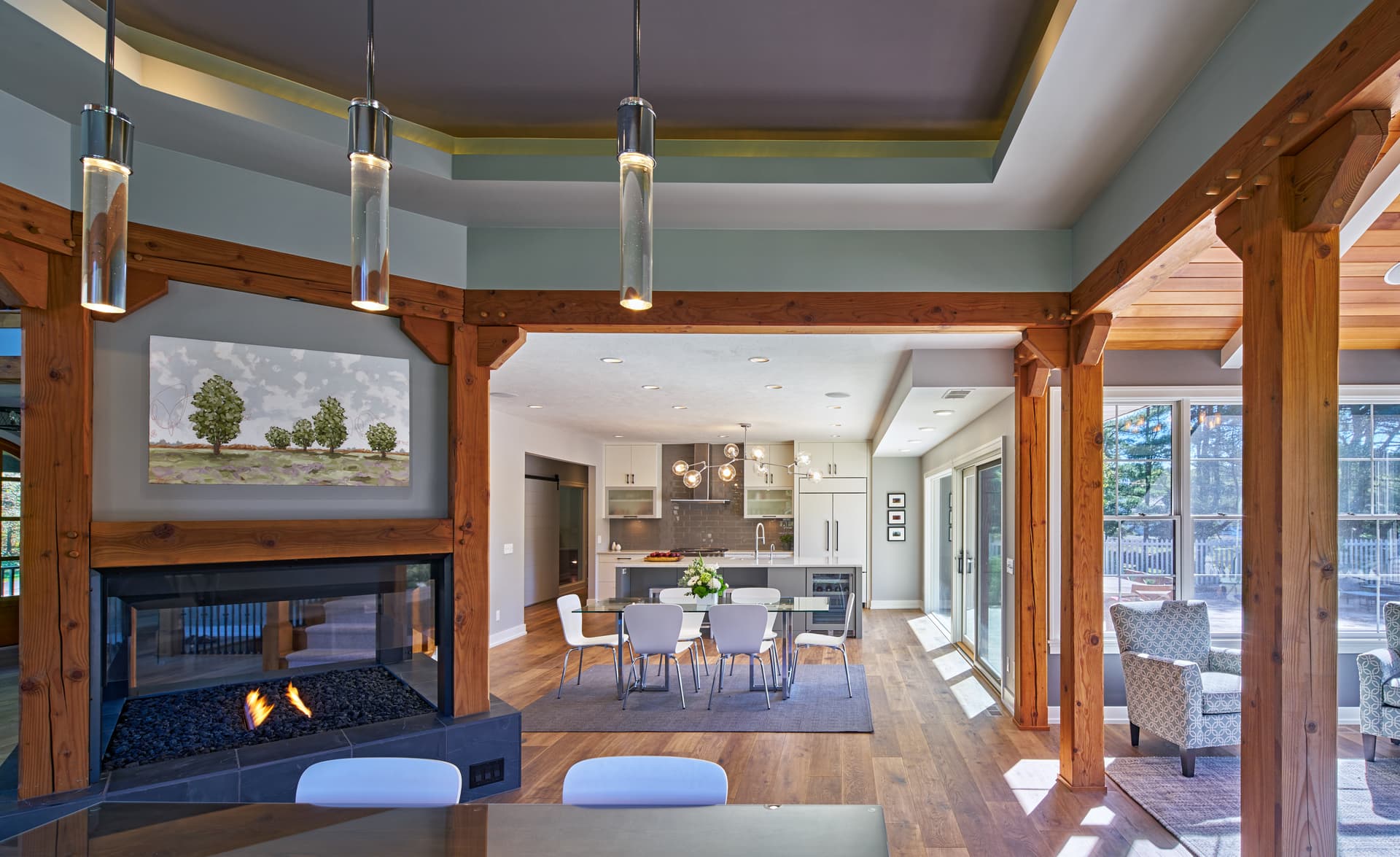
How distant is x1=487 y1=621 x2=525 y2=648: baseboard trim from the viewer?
832 centimetres

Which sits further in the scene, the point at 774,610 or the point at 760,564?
the point at 760,564

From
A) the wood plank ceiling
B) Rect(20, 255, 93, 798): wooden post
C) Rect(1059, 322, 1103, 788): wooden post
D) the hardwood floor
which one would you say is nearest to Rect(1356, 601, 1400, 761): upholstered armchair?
the hardwood floor

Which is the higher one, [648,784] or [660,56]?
[660,56]

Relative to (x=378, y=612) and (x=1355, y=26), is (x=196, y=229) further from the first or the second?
(x=1355, y=26)

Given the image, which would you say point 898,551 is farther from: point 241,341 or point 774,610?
point 241,341

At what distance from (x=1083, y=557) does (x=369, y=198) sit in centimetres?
360

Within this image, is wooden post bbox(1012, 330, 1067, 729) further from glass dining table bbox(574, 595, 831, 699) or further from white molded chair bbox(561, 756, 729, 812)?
white molded chair bbox(561, 756, 729, 812)

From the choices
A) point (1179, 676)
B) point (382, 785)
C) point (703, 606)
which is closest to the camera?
point (382, 785)

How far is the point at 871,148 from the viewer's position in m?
3.37

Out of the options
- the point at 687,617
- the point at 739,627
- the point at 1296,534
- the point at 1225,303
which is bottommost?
the point at 687,617

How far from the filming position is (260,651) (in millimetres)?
3297

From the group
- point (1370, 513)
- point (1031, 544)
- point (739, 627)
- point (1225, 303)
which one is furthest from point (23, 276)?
point (1370, 513)

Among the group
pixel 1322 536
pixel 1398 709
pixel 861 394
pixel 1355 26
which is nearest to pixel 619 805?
pixel 1322 536

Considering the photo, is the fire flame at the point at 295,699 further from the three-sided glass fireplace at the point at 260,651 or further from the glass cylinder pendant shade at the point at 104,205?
the glass cylinder pendant shade at the point at 104,205
